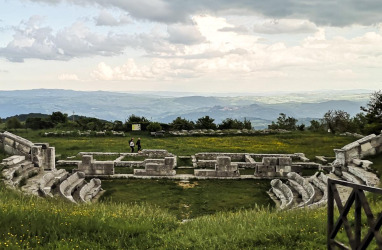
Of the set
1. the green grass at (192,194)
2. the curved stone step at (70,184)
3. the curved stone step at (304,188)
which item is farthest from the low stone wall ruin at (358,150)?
the curved stone step at (70,184)

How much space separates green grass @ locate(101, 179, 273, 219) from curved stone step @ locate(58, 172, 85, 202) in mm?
1354

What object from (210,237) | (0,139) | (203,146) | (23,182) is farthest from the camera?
(203,146)

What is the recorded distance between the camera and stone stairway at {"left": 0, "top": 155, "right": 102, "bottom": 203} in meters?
17.3

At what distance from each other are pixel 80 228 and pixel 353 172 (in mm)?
15548

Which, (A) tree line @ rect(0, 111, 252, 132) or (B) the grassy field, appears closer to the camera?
(B) the grassy field

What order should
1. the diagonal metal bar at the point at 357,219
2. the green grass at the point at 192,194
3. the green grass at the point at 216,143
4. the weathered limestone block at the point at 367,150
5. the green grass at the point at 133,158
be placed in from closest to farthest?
the diagonal metal bar at the point at 357,219
the green grass at the point at 192,194
the weathered limestone block at the point at 367,150
the green grass at the point at 133,158
the green grass at the point at 216,143

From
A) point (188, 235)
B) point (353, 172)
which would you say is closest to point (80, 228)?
point (188, 235)

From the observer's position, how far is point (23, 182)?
1866 cm

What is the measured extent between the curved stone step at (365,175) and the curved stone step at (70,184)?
44.9 ft

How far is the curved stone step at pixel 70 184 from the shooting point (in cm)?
1764

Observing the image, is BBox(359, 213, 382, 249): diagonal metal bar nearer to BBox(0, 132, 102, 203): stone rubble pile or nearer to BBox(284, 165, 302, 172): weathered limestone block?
BBox(0, 132, 102, 203): stone rubble pile

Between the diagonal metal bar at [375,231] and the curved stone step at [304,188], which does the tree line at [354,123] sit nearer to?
the curved stone step at [304,188]

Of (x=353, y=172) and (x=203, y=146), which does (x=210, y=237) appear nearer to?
(x=353, y=172)

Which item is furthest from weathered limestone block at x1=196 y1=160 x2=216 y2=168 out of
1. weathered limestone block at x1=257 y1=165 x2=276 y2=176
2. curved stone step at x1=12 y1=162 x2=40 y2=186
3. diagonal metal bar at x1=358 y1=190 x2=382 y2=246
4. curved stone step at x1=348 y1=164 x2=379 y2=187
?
diagonal metal bar at x1=358 y1=190 x2=382 y2=246
